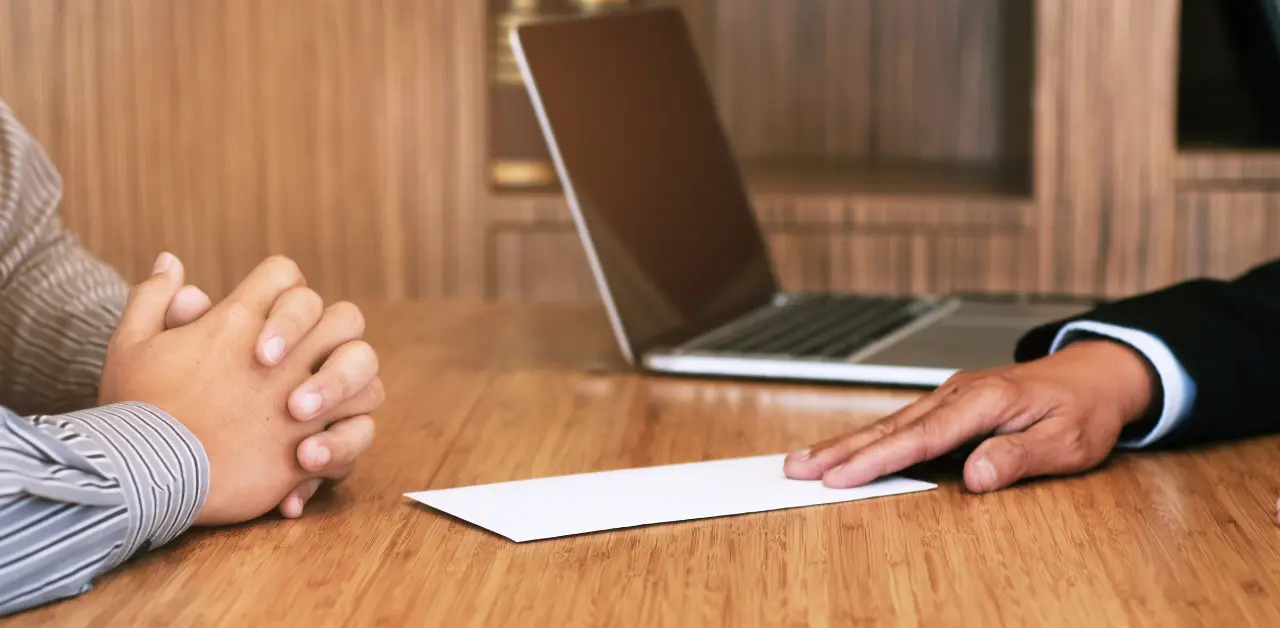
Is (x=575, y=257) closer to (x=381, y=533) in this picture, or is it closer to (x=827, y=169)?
(x=827, y=169)

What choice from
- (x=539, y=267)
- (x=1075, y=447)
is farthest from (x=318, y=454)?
(x=539, y=267)

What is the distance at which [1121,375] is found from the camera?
2.96ft

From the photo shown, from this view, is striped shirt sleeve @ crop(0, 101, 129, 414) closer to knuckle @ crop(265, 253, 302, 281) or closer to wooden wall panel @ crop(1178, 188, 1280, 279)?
knuckle @ crop(265, 253, 302, 281)

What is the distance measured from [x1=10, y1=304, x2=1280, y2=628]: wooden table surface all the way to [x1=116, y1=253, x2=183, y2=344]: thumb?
0.12 metres

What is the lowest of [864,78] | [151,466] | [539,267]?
[539,267]

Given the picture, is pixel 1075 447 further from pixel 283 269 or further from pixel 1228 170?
pixel 1228 170

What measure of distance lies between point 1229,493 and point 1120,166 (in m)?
0.92

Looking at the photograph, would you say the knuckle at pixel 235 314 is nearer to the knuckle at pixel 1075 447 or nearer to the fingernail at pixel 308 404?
the fingernail at pixel 308 404

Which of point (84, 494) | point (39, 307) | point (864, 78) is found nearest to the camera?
point (84, 494)

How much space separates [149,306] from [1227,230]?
1283mm

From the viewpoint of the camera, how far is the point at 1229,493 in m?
0.80

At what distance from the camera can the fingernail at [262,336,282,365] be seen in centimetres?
74

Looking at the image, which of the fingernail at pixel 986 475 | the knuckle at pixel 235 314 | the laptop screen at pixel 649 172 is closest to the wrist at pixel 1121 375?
the fingernail at pixel 986 475

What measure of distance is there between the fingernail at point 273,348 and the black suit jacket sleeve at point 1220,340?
52 cm
